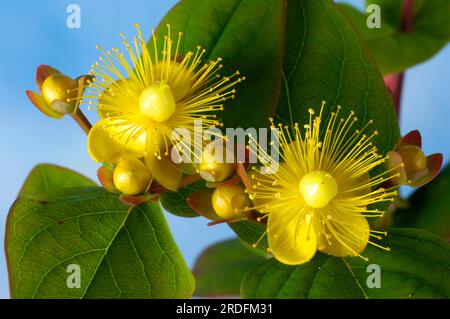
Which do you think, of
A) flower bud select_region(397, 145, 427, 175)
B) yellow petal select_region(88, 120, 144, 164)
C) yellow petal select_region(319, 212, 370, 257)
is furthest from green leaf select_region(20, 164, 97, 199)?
flower bud select_region(397, 145, 427, 175)

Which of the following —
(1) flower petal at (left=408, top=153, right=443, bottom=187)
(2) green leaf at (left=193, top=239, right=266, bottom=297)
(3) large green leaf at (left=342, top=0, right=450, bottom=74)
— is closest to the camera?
(1) flower petal at (left=408, top=153, right=443, bottom=187)

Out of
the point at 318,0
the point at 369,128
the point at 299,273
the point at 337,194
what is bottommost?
the point at 299,273

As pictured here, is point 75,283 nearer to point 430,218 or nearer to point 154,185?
point 154,185

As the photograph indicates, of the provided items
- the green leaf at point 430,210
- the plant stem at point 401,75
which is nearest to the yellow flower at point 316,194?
the green leaf at point 430,210

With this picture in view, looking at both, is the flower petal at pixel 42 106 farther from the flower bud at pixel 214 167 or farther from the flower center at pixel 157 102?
the flower bud at pixel 214 167

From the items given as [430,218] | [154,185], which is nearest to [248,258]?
[430,218]

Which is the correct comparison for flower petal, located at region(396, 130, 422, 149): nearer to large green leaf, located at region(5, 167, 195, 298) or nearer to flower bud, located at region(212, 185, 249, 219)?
flower bud, located at region(212, 185, 249, 219)
